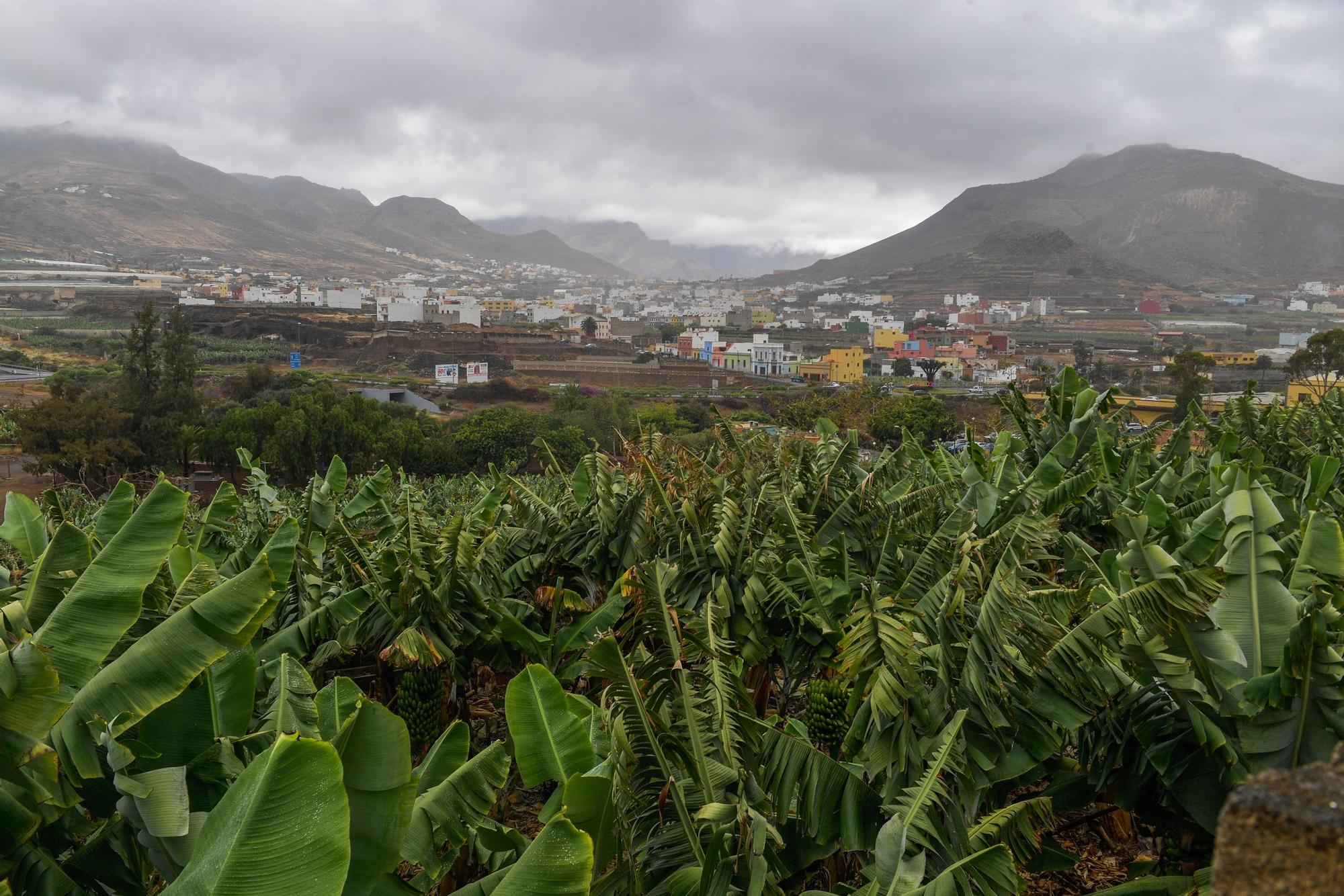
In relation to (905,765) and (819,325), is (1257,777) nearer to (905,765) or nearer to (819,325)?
(905,765)

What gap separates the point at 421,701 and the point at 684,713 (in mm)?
2159

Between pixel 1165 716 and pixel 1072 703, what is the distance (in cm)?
29

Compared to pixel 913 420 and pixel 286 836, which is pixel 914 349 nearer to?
pixel 913 420

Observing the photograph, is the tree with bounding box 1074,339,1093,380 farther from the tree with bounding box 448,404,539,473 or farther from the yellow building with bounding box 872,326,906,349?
the tree with bounding box 448,404,539,473

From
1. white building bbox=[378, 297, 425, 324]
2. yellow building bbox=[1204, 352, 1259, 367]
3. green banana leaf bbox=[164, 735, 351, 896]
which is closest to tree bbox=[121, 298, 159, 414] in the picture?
green banana leaf bbox=[164, 735, 351, 896]

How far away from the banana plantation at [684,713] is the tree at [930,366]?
227 feet

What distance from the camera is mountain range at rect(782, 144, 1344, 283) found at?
13075 centimetres

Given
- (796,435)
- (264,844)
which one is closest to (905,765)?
(264,844)

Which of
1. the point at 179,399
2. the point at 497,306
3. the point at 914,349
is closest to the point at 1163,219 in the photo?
the point at 914,349

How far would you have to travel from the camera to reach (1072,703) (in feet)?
9.36

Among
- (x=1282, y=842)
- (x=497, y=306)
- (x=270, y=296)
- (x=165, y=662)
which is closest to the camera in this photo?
(x=1282, y=842)

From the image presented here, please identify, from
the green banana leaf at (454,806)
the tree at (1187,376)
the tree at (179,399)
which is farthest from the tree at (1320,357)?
the tree at (179,399)

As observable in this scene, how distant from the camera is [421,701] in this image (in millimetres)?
4395

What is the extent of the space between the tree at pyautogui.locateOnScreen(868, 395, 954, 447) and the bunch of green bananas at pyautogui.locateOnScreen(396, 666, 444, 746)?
38.2m
